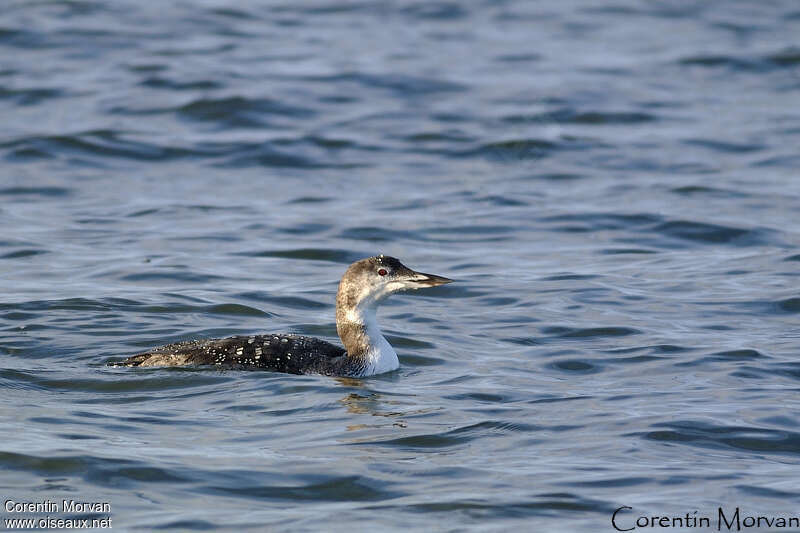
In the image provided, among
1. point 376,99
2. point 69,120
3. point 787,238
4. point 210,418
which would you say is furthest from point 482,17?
point 210,418

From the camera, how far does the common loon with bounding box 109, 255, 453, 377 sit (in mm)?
8914

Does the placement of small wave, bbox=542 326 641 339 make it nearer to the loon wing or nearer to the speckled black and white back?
the speckled black and white back

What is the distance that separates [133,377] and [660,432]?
3.39 meters

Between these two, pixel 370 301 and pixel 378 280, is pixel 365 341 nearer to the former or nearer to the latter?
pixel 370 301

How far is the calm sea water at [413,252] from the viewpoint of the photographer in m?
7.05

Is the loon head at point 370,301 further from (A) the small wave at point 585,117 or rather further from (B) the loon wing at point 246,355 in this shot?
(A) the small wave at point 585,117

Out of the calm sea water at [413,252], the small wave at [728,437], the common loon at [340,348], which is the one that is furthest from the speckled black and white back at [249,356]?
the small wave at [728,437]

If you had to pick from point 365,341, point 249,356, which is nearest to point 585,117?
point 365,341

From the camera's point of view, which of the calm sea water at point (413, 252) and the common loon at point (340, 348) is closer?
the calm sea water at point (413, 252)

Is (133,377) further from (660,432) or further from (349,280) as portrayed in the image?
(660,432)

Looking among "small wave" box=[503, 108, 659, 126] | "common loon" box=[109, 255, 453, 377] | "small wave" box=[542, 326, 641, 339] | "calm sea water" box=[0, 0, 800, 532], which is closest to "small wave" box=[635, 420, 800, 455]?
"calm sea water" box=[0, 0, 800, 532]

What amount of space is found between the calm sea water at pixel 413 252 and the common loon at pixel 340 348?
0.14 meters

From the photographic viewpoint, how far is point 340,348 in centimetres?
948

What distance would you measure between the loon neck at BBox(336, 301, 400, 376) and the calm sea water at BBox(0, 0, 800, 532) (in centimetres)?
23
